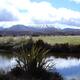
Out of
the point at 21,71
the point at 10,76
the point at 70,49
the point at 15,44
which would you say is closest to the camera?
the point at 10,76

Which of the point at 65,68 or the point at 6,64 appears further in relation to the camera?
the point at 6,64

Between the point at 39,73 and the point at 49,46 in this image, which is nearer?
the point at 39,73

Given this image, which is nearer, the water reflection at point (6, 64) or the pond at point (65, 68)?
the water reflection at point (6, 64)

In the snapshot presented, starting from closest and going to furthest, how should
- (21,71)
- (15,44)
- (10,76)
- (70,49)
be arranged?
1. (10,76)
2. (21,71)
3. (70,49)
4. (15,44)

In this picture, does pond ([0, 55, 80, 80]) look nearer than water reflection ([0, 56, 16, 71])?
No

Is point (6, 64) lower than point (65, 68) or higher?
higher

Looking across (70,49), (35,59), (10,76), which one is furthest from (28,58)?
(70,49)

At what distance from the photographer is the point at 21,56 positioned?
12719 mm

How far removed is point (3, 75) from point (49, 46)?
20.3 m

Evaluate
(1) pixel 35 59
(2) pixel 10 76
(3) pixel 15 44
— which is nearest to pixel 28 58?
(1) pixel 35 59

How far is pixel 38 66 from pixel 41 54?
0.49 metres

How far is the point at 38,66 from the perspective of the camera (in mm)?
12727

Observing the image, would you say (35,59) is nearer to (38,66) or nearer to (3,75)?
(38,66)

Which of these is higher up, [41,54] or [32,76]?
[41,54]
